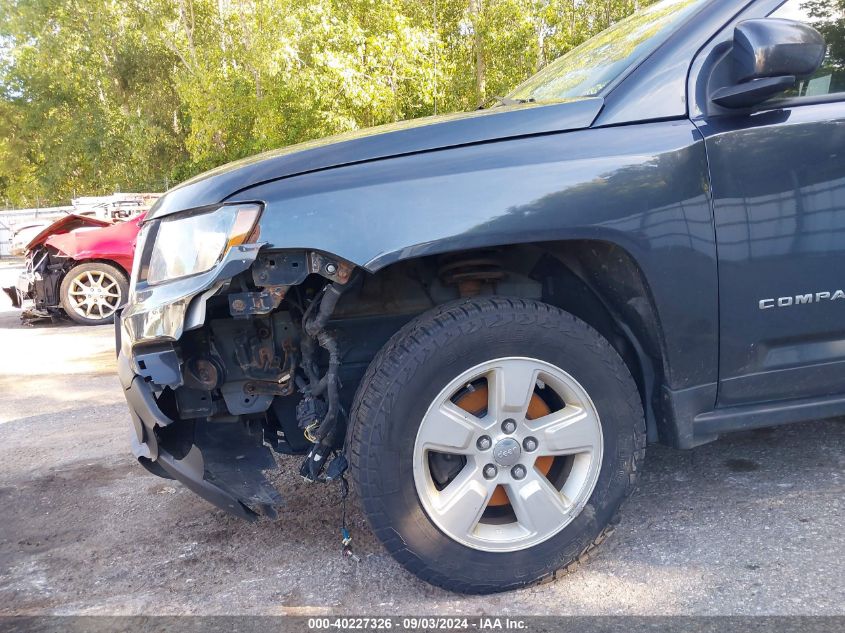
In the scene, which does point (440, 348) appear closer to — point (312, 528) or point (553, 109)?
point (553, 109)

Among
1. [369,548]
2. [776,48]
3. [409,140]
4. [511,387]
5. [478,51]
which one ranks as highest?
[478,51]

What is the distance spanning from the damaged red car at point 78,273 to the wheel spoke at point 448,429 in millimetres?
7399

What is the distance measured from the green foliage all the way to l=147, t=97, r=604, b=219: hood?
353 centimetres

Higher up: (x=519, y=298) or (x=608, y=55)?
(x=608, y=55)

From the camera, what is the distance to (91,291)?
8531 mm

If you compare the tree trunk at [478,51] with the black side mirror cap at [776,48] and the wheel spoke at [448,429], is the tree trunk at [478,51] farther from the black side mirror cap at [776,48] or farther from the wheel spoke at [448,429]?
the wheel spoke at [448,429]

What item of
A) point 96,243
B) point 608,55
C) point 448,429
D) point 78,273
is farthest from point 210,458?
point 78,273

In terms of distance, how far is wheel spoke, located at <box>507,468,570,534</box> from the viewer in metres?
2.19

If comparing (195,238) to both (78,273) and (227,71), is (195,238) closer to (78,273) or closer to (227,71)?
(78,273)


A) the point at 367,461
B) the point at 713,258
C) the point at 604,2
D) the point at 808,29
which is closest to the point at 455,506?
the point at 367,461

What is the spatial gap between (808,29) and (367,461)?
6.26ft

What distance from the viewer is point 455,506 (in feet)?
7.05

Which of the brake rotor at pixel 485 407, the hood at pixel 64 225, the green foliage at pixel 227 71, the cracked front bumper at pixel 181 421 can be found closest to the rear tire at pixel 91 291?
the hood at pixel 64 225

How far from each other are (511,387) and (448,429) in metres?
0.24
